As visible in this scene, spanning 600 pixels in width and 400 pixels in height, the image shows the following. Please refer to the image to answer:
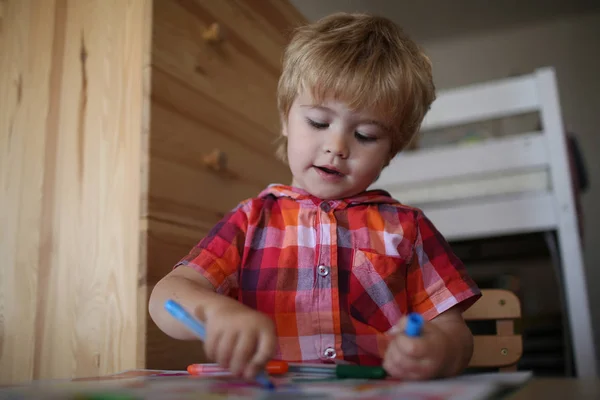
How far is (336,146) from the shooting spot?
2.22 ft

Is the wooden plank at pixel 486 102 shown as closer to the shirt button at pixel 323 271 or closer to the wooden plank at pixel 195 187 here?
the wooden plank at pixel 195 187

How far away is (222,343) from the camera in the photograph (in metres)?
0.43

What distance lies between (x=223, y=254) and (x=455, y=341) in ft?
0.99

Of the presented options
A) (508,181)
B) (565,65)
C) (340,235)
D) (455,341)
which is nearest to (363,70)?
(340,235)

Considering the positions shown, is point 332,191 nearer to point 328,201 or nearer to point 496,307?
point 328,201

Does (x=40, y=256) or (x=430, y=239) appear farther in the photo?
(x=40, y=256)

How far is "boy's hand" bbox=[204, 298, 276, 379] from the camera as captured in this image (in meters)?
0.42

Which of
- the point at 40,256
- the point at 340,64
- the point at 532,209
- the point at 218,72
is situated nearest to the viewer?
the point at 340,64

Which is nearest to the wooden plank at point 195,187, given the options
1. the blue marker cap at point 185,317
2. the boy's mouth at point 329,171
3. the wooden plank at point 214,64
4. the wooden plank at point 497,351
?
the wooden plank at point 214,64

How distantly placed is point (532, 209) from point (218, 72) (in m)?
1.02

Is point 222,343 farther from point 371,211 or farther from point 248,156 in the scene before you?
point 248,156

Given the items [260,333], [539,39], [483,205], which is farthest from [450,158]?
[539,39]

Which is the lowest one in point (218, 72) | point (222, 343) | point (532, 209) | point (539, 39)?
point (222, 343)

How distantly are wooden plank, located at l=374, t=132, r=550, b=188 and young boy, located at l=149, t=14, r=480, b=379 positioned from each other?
928 millimetres
